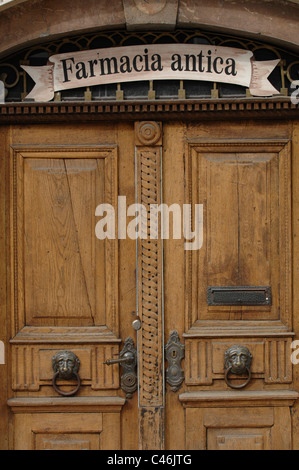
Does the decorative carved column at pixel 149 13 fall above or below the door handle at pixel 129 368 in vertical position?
above

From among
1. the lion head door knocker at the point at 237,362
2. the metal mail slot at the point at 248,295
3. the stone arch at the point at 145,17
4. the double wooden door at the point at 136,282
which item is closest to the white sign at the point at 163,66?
the stone arch at the point at 145,17

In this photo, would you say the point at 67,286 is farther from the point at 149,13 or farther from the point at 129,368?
the point at 149,13

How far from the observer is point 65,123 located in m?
3.04

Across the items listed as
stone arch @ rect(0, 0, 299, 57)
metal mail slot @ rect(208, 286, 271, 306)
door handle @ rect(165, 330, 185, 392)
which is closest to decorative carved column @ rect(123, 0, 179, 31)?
stone arch @ rect(0, 0, 299, 57)

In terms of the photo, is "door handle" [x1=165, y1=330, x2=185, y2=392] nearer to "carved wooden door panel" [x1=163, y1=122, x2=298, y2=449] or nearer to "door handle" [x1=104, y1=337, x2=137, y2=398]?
"carved wooden door panel" [x1=163, y1=122, x2=298, y2=449]

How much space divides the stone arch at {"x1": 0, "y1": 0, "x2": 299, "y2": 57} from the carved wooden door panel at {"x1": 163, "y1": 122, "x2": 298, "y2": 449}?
1.61 feet

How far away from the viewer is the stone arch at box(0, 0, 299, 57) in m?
2.86

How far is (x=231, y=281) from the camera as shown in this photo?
3029 mm

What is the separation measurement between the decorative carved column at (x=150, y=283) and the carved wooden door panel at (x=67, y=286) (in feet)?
0.24

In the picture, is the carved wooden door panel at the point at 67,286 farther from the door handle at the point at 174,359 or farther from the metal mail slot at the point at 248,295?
the metal mail slot at the point at 248,295

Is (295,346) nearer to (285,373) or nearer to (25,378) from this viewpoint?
(285,373)

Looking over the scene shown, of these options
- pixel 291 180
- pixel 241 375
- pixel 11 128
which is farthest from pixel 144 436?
pixel 11 128

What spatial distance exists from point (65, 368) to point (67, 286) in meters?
0.42

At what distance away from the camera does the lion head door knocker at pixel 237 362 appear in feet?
9.65
